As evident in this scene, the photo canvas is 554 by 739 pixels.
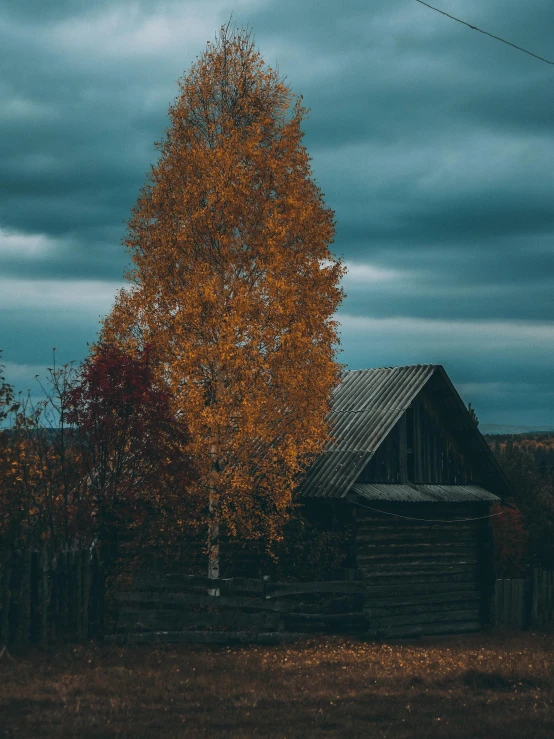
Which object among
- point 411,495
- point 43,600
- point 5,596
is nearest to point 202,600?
point 43,600

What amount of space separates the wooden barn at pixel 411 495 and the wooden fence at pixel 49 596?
299 inches

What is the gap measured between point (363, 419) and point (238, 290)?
21.5ft

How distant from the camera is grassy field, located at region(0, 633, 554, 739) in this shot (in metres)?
10.9

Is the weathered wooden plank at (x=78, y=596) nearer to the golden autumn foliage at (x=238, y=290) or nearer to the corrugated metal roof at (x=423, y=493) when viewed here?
the golden autumn foliage at (x=238, y=290)

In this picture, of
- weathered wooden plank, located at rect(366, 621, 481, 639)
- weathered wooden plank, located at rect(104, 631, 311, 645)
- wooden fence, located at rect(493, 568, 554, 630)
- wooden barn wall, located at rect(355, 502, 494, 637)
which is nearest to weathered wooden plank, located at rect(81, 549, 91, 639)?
weathered wooden plank, located at rect(104, 631, 311, 645)

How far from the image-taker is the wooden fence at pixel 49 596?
1645 centimetres

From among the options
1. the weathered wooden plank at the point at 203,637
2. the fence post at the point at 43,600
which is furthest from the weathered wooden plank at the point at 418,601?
the fence post at the point at 43,600

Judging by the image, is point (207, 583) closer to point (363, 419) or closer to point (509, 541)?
point (363, 419)

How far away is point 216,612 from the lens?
18.3 meters

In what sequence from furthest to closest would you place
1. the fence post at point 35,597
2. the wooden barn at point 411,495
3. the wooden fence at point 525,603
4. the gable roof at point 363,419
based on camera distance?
1. the wooden fence at point 525,603
2. the wooden barn at point 411,495
3. the gable roof at point 363,419
4. the fence post at point 35,597

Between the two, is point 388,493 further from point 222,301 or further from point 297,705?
point 297,705

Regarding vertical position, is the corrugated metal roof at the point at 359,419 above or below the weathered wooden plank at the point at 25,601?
above

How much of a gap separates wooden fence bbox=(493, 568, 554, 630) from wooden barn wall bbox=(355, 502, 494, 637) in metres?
0.44

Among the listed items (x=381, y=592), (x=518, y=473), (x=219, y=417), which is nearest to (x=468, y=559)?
(x=381, y=592)
